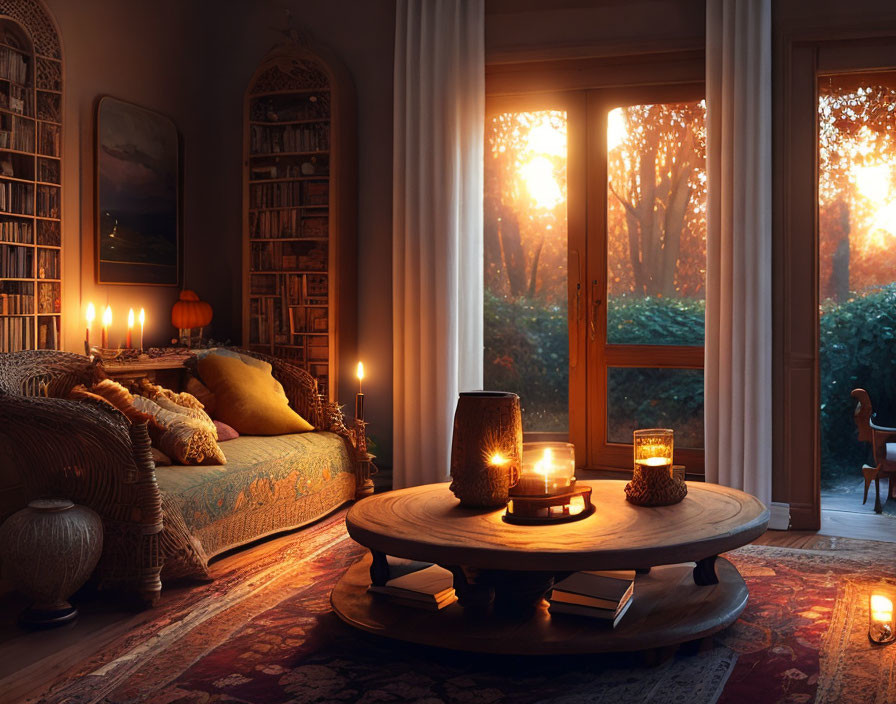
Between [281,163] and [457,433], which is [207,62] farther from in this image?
[457,433]

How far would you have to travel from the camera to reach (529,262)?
18.2ft

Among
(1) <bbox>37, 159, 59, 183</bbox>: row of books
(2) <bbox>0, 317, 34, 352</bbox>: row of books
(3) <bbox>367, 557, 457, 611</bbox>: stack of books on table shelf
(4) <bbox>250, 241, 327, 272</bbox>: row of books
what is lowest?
(3) <bbox>367, 557, 457, 611</bbox>: stack of books on table shelf

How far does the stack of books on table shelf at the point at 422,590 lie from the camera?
2834mm

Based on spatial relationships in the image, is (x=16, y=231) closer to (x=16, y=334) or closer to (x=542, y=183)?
(x=16, y=334)

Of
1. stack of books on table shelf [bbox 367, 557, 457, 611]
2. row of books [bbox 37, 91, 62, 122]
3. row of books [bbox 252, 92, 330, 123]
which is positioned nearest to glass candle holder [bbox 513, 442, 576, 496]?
stack of books on table shelf [bbox 367, 557, 457, 611]

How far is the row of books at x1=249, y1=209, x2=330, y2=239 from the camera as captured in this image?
5410mm

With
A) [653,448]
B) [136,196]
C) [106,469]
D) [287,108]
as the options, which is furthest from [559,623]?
[287,108]

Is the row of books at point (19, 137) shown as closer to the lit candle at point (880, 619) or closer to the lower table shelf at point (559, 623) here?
the lower table shelf at point (559, 623)

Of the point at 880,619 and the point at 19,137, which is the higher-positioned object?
the point at 19,137

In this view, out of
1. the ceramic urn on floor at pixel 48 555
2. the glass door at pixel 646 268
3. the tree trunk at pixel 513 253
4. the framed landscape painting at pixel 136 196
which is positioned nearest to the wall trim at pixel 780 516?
the glass door at pixel 646 268

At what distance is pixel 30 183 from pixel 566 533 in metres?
3.15

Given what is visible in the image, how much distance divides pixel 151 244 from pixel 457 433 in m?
2.96

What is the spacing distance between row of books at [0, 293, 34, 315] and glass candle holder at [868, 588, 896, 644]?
3.81 metres

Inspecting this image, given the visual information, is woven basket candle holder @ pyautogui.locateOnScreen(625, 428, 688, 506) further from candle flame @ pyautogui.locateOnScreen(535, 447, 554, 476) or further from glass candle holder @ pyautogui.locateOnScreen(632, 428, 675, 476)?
candle flame @ pyautogui.locateOnScreen(535, 447, 554, 476)
